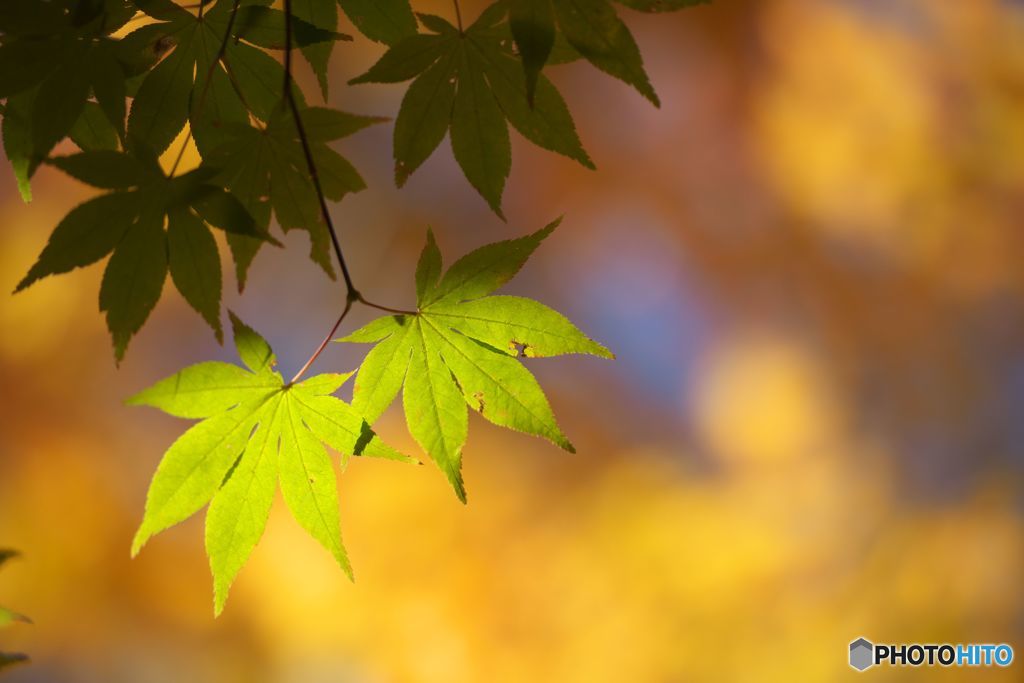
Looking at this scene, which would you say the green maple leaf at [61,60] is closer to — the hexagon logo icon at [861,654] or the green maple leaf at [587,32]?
the green maple leaf at [587,32]

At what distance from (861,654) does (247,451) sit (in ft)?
15.2

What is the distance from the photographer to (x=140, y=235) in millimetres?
445

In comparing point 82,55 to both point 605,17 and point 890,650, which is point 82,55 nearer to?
point 605,17

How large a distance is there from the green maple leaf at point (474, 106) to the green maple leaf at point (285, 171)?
5 cm

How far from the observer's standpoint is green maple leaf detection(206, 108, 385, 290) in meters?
0.47

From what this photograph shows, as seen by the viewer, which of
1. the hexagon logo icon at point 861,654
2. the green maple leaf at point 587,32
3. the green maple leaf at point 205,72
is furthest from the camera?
the hexagon logo icon at point 861,654

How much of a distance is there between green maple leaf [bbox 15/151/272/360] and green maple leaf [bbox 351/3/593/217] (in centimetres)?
12

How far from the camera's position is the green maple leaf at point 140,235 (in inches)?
16.7

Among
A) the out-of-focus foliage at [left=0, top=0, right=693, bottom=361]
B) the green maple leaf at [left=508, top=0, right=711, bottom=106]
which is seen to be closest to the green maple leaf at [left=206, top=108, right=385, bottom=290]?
the out-of-focus foliage at [left=0, top=0, right=693, bottom=361]

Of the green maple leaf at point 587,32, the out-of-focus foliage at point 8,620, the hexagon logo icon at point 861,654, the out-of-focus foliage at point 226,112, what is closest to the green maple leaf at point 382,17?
the out-of-focus foliage at point 226,112

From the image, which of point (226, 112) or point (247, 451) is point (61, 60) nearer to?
point (226, 112)

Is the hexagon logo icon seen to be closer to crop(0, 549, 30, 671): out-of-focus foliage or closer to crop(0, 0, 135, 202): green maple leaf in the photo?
crop(0, 549, 30, 671): out-of-focus foliage

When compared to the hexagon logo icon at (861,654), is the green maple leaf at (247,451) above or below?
above

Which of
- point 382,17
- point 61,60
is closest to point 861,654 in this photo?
point 382,17
